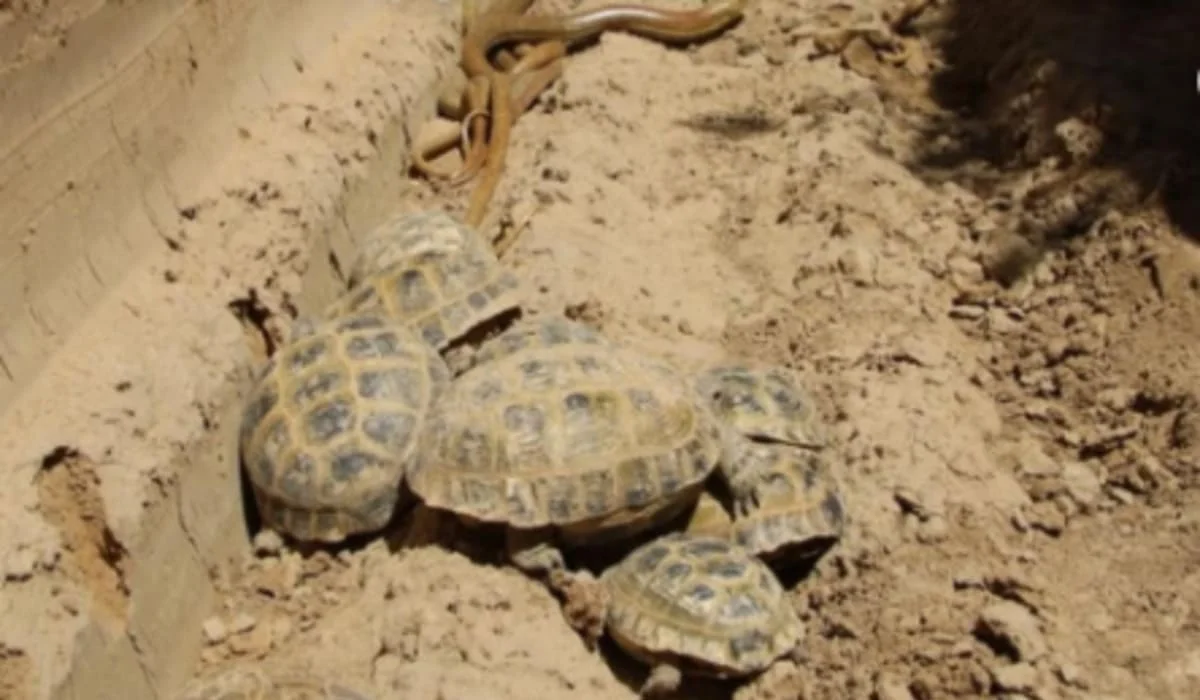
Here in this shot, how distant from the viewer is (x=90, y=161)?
4.54 meters

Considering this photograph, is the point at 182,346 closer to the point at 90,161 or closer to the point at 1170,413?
the point at 90,161

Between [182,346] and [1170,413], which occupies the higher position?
[182,346]

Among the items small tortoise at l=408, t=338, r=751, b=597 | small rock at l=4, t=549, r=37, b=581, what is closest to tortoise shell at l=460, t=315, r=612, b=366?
small tortoise at l=408, t=338, r=751, b=597

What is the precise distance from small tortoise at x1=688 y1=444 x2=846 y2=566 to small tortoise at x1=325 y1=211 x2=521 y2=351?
1149 millimetres

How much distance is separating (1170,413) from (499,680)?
2.41 m

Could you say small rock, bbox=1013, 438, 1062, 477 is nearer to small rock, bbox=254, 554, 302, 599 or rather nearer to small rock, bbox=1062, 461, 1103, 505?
small rock, bbox=1062, 461, 1103, 505

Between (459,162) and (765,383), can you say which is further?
(459,162)

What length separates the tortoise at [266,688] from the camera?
376 cm

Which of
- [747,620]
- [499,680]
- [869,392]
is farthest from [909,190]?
[499,680]

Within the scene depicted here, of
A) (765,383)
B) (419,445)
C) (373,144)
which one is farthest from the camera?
(373,144)

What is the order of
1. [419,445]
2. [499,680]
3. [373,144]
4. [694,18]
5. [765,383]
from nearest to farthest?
[499,680]
[419,445]
[765,383]
[373,144]
[694,18]

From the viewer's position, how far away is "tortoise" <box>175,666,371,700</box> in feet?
12.3

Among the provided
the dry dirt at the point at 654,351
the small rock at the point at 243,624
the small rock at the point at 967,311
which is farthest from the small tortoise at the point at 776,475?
the small rock at the point at 243,624

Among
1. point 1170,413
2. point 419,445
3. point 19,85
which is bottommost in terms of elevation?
point 1170,413
